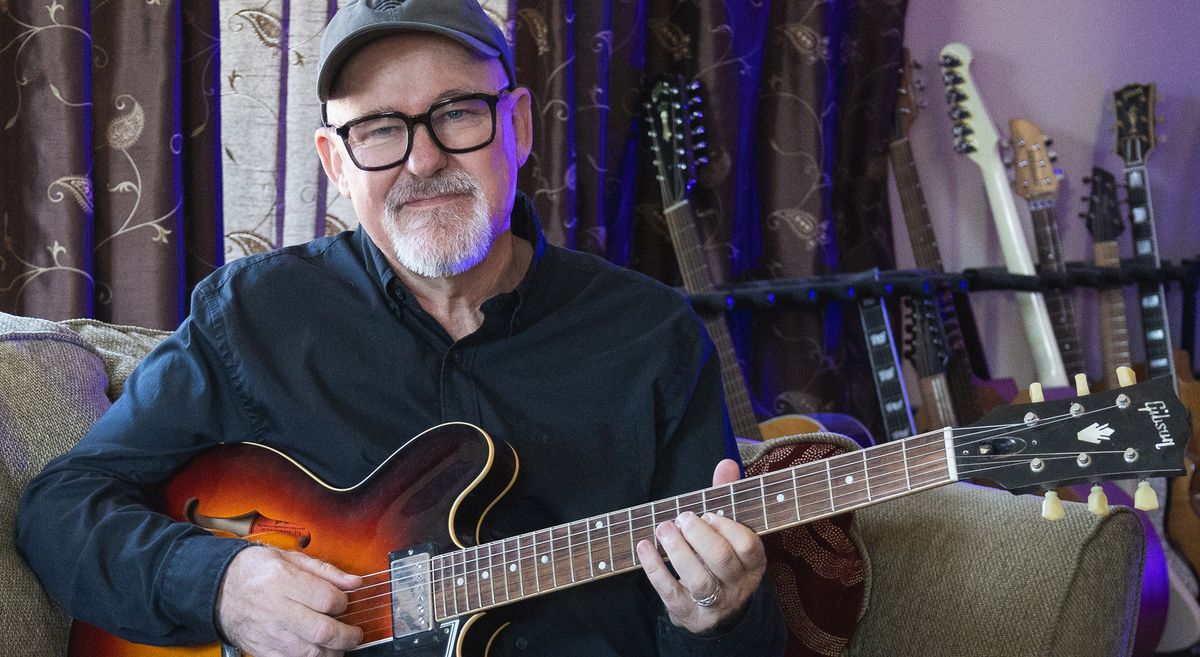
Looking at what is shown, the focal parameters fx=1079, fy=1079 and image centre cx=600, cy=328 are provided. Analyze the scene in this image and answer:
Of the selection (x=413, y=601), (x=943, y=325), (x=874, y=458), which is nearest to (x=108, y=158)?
(x=413, y=601)

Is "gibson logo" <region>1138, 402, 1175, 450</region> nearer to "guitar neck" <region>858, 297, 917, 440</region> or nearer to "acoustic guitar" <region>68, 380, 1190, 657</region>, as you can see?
"acoustic guitar" <region>68, 380, 1190, 657</region>

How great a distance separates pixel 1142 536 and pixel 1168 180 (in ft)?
7.77

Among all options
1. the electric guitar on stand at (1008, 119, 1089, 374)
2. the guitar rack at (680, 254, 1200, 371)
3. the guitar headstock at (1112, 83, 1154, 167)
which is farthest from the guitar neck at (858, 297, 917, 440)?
the guitar headstock at (1112, 83, 1154, 167)

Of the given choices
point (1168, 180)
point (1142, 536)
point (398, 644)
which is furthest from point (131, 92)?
point (1168, 180)

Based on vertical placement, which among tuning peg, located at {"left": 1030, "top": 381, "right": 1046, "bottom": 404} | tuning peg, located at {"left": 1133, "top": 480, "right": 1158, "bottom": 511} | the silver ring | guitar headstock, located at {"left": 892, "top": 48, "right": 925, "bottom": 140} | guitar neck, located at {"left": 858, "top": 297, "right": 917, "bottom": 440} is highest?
guitar headstock, located at {"left": 892, "top": 48, "right": 925, "bottom": 140}

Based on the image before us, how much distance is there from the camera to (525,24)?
7.51 ft

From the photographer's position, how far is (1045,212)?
280cm

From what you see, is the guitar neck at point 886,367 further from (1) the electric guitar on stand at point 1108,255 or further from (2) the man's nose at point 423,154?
(2) the man's nose at point 423,154

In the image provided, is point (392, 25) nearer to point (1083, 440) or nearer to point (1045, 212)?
point (1083, 440)

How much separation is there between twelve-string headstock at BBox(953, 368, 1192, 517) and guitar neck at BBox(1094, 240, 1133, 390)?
87.0 inches

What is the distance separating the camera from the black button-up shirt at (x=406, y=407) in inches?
46.5

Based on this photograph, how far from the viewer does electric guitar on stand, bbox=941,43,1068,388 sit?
279 cm

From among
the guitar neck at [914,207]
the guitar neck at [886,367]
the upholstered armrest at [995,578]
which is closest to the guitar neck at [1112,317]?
the guitar neck at [914,207]

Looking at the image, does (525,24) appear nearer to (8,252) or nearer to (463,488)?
(8,252)
